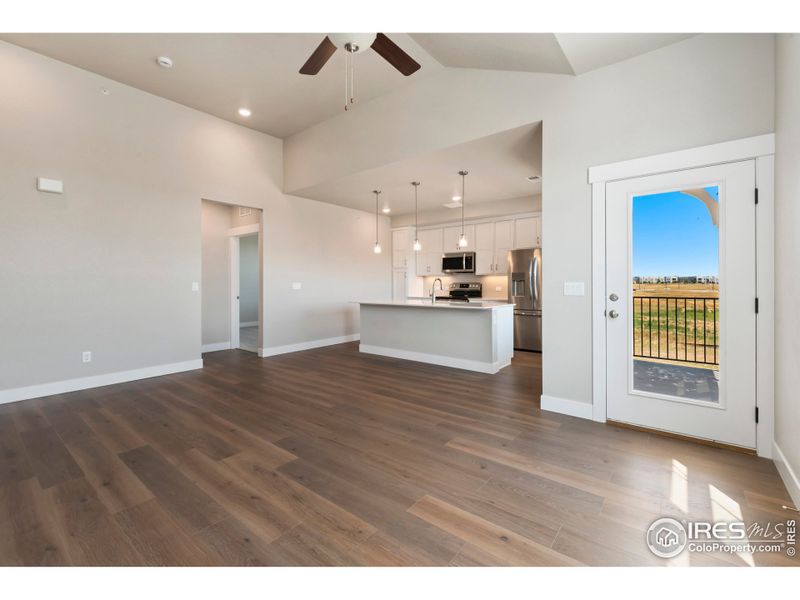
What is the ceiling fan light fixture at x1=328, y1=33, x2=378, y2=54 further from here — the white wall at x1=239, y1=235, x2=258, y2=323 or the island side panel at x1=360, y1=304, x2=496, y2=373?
the white wall at x1=239, y1=235, x2=258, y2=323

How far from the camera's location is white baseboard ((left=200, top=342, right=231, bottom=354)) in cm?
637

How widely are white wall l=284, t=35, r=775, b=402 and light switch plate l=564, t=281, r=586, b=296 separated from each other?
0.12 ft

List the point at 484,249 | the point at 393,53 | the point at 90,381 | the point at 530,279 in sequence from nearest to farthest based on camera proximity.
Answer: the point at 393,53
the point at 90,381
the point at 530,279
the point at 484,249

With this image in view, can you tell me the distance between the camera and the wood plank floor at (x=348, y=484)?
1.55 metres

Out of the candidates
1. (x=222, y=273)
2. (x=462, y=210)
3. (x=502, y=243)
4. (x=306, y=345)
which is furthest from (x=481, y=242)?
(x=222, y=273)

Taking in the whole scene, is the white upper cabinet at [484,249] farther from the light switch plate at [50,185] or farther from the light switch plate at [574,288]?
the light switch plate at [50,185]

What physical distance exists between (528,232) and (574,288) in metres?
3.70

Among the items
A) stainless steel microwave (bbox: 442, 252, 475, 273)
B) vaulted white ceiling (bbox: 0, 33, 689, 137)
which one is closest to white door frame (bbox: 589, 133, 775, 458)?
vaulted white ceiling (bbox: 0, 33, 689, 137)

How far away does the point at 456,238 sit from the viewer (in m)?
7.56

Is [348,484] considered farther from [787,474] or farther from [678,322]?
[678,322]

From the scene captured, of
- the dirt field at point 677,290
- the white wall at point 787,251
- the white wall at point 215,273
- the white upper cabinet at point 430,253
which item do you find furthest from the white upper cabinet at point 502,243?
the white wall at point 215,273

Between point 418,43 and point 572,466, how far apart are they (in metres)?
3.98

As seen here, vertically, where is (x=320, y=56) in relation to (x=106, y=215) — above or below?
above

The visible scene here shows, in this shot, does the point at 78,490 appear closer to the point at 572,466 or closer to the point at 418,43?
the point at 572,466
